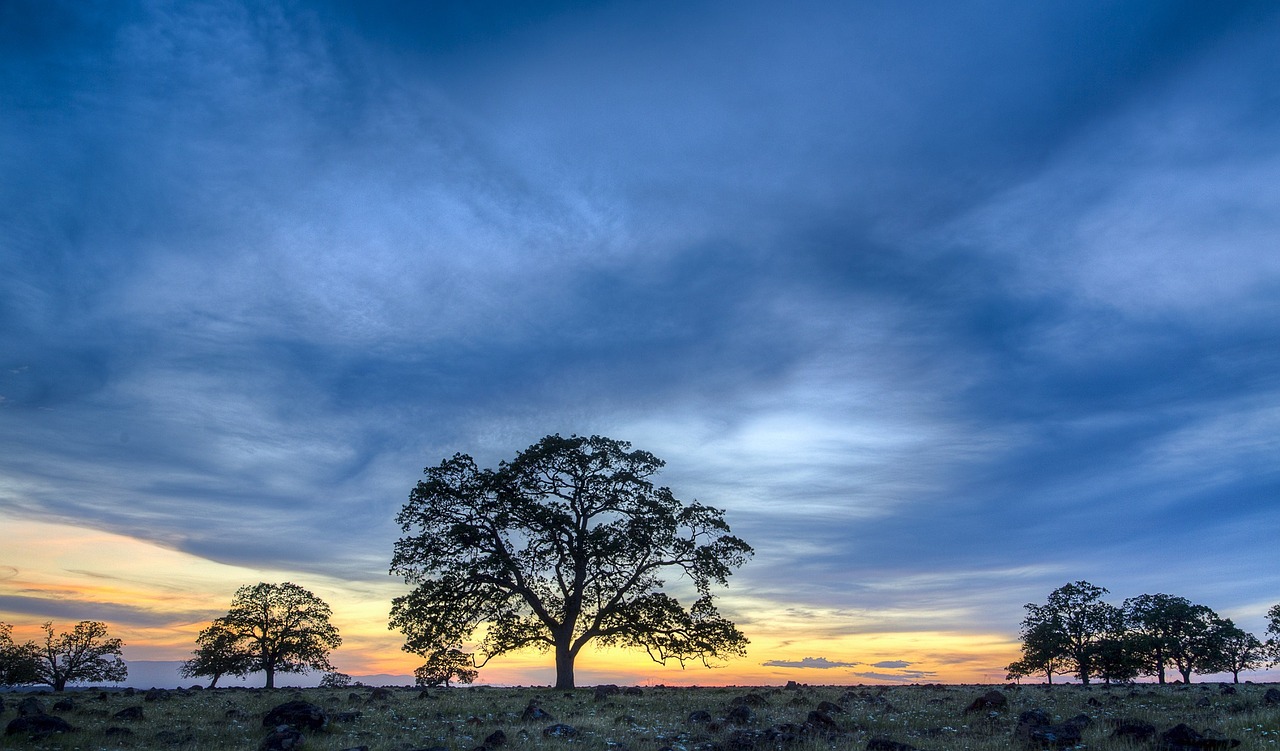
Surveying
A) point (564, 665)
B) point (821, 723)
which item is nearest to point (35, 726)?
point (821, 723)

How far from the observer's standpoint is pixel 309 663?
68.6 m

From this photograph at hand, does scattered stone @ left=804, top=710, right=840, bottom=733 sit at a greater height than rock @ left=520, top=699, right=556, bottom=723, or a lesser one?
greater

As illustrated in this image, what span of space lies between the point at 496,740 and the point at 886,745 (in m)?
8.69

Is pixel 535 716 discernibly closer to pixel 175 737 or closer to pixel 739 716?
pixel 739 716

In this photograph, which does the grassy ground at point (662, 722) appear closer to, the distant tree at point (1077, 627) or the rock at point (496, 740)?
the rock at point (496, 740)

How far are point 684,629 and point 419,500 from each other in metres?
17.3

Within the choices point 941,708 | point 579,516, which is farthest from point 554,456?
point 941,708

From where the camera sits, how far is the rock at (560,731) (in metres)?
18.8

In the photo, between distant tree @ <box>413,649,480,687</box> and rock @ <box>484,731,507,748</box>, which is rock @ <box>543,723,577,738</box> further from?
distant tree @ <box>413,649,480,687</box>

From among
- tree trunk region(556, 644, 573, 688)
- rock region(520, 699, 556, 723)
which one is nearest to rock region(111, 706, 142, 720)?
rock region(520, 699, 556, 723)

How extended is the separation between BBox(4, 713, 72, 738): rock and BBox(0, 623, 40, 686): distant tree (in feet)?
195

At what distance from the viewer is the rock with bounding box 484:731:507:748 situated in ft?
55.3

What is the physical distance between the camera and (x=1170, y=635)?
257ft

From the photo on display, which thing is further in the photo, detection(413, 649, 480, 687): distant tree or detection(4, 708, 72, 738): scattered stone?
detection(413, 649, 480, 687): distant tree
